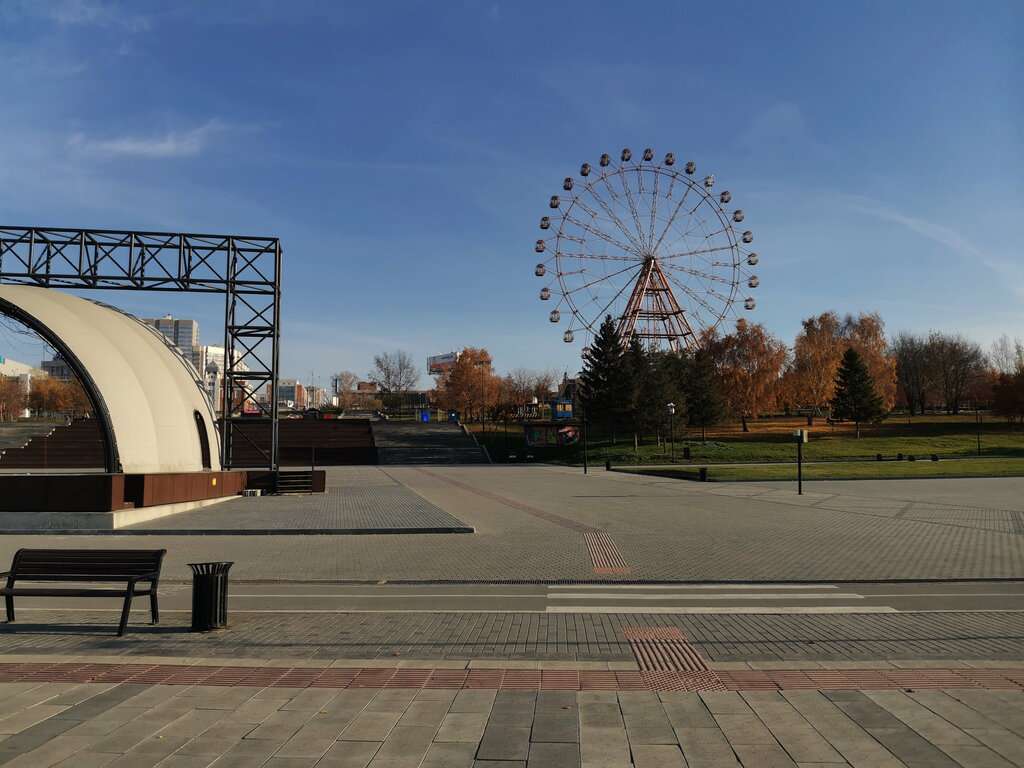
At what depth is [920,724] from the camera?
5047mm

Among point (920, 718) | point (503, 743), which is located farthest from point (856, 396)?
point (503, 743)

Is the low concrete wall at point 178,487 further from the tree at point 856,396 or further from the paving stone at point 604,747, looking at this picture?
the tree at point 856,396

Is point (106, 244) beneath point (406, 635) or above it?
above

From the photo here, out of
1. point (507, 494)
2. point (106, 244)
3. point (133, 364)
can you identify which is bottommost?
point (507, 494)

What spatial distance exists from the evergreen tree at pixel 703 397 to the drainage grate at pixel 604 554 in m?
47.0

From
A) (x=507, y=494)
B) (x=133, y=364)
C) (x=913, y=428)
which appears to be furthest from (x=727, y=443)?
(x=133, y=364)

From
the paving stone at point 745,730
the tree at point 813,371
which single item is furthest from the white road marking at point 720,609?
the tree at point 813,371

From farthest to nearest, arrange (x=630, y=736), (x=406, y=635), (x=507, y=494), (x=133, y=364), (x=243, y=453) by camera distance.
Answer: (x=243, y=453), (x=507, y=494), (x=133, y=364), (x=406, y=635), (x=630, y=736)

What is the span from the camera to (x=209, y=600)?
796 centimetres

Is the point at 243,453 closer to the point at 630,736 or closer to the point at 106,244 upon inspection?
the point at 106,244

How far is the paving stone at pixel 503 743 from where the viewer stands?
456 cm

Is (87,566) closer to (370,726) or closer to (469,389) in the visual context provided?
(370,726)

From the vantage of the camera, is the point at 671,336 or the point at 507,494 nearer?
the point at 507,494

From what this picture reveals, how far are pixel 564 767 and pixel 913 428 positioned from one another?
7169cm
